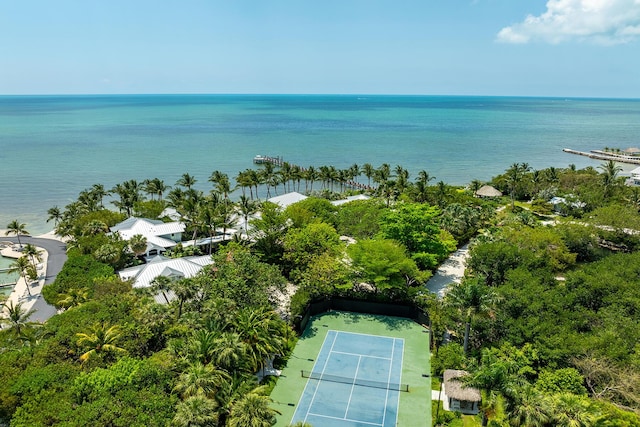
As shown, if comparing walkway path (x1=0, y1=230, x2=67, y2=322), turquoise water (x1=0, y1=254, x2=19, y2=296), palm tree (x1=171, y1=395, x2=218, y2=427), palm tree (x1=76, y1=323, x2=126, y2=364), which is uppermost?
palm tree (x1=76, y1=323, x2=126, y2=364)

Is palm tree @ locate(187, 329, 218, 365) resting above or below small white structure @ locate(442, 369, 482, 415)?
above

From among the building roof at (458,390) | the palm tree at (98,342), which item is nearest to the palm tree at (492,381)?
the building roof at (458,390)

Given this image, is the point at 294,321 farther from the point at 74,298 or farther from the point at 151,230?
the point at 151,230

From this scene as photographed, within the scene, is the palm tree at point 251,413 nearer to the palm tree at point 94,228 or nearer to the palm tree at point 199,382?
the palm tree at point 199,382

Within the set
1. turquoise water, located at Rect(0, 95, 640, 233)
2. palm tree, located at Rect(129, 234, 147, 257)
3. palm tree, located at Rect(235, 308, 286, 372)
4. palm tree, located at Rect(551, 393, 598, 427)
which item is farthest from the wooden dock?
palm tree, located at Rect(129, 234, 147, 257)

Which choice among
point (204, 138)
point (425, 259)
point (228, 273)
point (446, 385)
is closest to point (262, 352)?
point (228, 273)

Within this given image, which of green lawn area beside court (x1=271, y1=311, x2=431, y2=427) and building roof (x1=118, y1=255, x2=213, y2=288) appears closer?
green lawn area beside court (x1=271, y1=311, x2=431, y2=427)

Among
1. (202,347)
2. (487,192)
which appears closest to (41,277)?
(202,347)

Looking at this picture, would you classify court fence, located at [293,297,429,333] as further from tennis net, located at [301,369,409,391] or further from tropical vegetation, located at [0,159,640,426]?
tennis net, located at [301,369,409,391]
